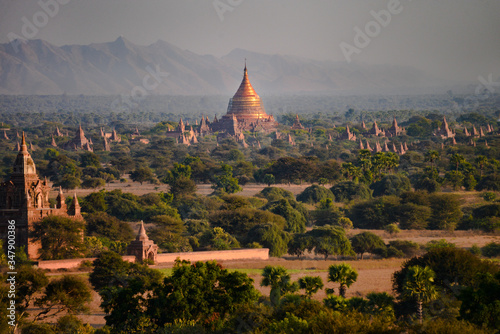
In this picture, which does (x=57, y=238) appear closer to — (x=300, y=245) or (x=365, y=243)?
(x=300, y=245)

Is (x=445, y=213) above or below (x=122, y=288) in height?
above

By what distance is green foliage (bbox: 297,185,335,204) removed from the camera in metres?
60.4

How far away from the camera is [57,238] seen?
35.2 metres

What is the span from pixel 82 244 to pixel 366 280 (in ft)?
39.6

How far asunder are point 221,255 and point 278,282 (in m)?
10.4

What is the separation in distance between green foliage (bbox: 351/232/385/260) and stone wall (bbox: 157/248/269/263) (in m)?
4.68

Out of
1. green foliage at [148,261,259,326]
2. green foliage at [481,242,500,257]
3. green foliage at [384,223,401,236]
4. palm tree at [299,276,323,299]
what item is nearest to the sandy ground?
green foliage at [384,223,401,236]

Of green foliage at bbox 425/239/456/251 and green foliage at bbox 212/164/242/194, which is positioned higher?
green foliage at bbox 212/164/242/194

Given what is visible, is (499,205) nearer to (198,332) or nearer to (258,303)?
(258,303)

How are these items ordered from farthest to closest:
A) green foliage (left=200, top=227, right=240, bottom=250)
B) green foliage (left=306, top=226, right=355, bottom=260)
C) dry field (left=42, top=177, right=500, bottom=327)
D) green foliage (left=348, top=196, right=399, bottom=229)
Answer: green foliage (left=348, top=196, right=399, bottom=229)
green foliage (left=306, top=226, right=355, bottom=260)
green foliage (left=200, top=227, right=240, bottom=250)
dry field (left=42, top=177, right=500, bottom=327)

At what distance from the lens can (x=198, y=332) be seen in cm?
2358

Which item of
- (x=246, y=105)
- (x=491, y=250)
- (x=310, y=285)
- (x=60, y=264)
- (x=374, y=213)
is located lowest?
(x=491, y=250)

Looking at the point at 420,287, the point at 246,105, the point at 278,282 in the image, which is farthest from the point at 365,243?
the point at 246,105

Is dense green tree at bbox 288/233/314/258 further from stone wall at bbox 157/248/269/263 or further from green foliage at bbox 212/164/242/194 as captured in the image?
green foliage at bbox 212/164/242/194
